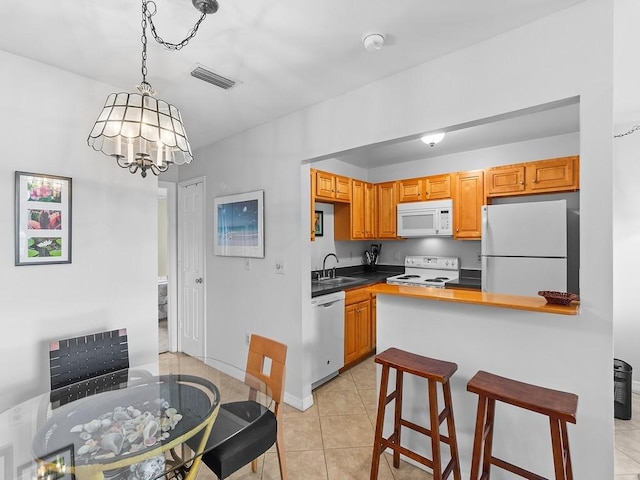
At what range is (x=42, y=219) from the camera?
1.98 meters

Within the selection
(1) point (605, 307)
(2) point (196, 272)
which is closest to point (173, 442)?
(1) point (605, 307)

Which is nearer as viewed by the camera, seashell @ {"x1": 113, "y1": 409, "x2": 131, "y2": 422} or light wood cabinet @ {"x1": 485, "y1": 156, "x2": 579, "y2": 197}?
seashell @ {"x1": 113, "y1": 409, "x2": 131, "y2": 422}

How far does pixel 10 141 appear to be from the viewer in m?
1.88

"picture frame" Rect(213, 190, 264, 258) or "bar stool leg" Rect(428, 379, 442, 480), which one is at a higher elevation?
"picture frame" Rect(213, 190, 264, 258)

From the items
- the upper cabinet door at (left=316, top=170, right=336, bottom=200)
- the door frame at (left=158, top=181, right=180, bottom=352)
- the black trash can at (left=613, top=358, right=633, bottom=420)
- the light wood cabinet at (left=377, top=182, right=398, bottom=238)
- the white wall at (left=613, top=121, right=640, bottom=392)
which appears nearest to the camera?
the black trash can at (left=613, top=358, right=633, bottom=420)

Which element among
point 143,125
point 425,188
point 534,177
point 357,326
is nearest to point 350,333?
point 357,326

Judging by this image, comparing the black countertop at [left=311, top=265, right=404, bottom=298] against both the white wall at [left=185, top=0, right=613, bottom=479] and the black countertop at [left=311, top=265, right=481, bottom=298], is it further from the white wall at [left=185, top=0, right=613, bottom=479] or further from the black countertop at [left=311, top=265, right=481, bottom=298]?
the white wall at [left=185, top=0, right=613, bottom=479]

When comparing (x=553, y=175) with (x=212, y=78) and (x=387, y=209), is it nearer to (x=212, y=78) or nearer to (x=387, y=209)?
(x=387, y=209)

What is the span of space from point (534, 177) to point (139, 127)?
3625 millimetres

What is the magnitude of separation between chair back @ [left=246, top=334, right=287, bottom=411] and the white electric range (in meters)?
2.44

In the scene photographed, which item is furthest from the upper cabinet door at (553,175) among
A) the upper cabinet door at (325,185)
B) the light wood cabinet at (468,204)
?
the upper cabinet door at (325,185)

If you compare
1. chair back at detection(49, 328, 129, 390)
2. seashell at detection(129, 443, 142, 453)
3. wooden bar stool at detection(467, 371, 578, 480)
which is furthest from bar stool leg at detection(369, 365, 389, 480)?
chair back at detection(49, 328, 129, 390)

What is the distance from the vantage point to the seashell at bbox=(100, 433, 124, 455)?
1165mm

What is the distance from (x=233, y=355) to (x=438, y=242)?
9.75ft
